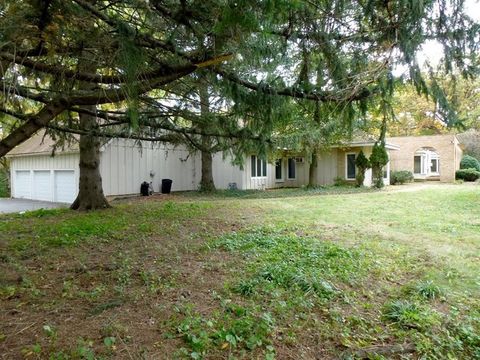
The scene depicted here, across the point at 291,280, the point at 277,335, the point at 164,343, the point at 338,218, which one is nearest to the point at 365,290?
the point at 291,280

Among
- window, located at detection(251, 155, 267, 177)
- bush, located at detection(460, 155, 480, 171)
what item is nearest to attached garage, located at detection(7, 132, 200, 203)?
window, located at detection(251, 155, 267, 177)

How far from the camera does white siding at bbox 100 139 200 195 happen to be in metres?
15.0

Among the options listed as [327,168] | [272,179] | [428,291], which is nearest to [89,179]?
[428,291]

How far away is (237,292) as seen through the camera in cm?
399

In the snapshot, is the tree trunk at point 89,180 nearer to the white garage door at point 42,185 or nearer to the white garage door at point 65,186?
the white garage door at point 65,186

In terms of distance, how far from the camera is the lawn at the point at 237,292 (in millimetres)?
2990

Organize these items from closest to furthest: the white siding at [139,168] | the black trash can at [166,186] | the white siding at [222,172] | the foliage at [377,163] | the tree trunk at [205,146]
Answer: the tree trunk at [205,146]
the white siding at [139,168]
the black trash can at [166,186]
the foliage at [377,163]
the white siding at [222,172]

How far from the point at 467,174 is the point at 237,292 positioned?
79.4 feet

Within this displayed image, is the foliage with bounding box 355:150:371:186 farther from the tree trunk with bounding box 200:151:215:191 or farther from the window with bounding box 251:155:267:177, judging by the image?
the tree trunk with bounding box 200:151:215:191

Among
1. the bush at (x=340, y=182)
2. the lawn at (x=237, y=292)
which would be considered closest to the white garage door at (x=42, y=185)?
the lawn at (x=237, y=292)

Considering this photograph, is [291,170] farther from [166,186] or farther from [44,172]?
[44,172]

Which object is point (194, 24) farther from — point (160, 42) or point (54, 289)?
point (54, 289)

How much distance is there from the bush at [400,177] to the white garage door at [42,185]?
62.2ft

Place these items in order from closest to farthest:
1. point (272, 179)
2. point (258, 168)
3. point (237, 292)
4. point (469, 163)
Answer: point (237, 292) < point (258, 168) < point (272, 179) < point (469, 163)
